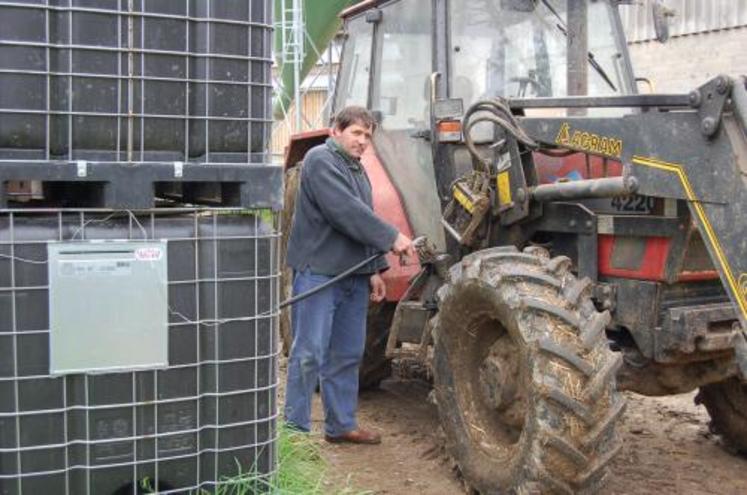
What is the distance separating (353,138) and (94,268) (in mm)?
2124

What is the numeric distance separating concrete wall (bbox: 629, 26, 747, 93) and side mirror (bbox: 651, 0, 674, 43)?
550cm

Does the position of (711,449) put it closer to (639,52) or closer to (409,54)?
(409,54)

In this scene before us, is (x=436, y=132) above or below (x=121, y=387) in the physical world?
above

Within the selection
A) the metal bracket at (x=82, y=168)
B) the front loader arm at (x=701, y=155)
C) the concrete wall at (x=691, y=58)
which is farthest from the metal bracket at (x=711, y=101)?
the concrete wall at (x=691, y=58)

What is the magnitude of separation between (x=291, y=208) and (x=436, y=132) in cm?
156

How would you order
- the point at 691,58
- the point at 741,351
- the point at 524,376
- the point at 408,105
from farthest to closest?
1. the point at 691,58
2. the point at 408,105
3. the point at 524,376
4. the point at 741,351

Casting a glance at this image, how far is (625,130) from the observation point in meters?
3.74

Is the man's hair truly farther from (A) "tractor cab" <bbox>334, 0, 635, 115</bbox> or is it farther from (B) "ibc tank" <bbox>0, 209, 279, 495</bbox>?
(B) "ibc tank" <bbox>0, 209, 279, 495</bbox>

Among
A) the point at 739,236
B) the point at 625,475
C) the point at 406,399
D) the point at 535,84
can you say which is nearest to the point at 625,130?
the point at 739,236

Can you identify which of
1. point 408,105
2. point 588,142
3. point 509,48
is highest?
point 509,48

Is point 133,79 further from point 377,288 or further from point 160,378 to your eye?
point 377,288

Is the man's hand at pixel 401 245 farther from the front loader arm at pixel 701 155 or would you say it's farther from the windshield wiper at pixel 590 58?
the windshield wiper at pixel 590 58

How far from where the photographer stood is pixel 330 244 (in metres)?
4.60

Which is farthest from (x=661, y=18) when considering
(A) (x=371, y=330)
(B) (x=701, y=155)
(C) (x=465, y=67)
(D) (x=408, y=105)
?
(A) (x=371, y=330)
